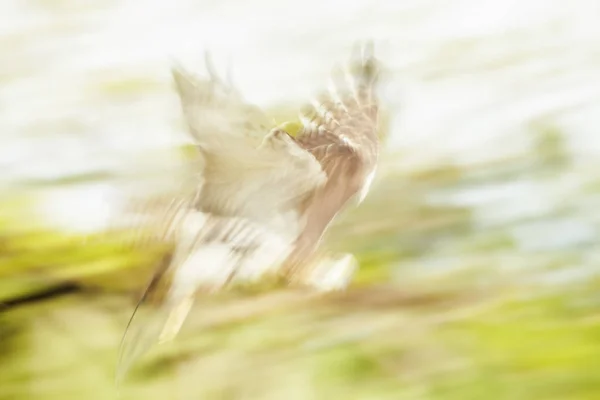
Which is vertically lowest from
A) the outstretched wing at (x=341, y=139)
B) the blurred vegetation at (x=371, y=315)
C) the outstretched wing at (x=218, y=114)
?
the blurred vegetation at (x=371, y=315)

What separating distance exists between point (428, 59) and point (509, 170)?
0.57 feet

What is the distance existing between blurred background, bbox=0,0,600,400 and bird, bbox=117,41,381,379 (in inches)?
0.8

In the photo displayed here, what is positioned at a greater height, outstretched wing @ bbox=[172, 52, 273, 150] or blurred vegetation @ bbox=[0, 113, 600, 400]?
outstretched wing @ bbox=[172, 52, 273, 150]

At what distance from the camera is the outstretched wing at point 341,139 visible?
0.85 metres

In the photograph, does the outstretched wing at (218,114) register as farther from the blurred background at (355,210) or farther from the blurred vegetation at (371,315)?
the blurred vegetation at (371,315)

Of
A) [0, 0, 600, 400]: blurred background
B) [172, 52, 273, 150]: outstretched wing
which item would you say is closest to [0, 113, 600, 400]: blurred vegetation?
[0, 0, 600, 400]: blurred background

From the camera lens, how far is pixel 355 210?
0.85 m

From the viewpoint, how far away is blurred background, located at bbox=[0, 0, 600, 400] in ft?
2.66

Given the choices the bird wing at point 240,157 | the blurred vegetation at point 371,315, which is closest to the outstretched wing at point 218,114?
the bird wing at point 240,157

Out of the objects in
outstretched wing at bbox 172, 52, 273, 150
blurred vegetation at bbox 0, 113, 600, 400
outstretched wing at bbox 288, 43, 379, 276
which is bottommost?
blurred vegetation at bbox 0, 113, 600, 400

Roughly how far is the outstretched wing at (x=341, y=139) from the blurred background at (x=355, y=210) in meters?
0.02

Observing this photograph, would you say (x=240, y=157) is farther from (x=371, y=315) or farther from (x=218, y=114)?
(x=371, y=315)

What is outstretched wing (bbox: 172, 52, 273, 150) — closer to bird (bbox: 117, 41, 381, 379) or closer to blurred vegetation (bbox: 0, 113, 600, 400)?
bird (bbox: 117, 41, 381, 379)

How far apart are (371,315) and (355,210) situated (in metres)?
0.13
